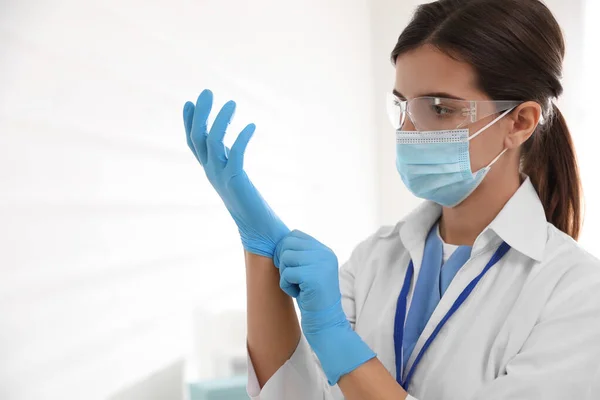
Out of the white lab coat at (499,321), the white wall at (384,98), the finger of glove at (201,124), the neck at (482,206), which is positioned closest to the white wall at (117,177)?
the finger of glove at (201,124)

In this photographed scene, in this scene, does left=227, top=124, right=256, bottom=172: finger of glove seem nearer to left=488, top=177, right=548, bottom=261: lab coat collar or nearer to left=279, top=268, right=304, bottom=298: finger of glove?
left=279, top=268, right=304, bottom=298: finger of glove

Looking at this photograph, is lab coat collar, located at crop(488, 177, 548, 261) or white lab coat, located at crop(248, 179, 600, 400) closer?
white lab coat, located at crop(248, 179, 600, 400)

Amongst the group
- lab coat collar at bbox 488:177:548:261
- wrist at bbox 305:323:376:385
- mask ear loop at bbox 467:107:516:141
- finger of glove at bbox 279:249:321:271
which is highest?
mask ear loop at bbox 467:107:516:141

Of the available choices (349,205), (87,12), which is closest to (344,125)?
(349,205)

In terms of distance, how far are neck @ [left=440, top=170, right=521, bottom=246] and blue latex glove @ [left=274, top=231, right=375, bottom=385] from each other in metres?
0.33

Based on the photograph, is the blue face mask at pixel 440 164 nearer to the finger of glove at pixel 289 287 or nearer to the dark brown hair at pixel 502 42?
the dark brown hair at pixel 502 42

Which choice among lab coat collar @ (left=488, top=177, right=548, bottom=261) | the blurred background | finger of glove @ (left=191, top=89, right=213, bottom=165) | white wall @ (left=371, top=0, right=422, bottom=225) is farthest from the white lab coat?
white wall @ (left=371, top=0, right=422, bottom=225)

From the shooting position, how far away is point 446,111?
4.26 feet

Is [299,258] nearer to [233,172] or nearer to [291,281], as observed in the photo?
[291,281]

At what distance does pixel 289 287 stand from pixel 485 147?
1.65 ft

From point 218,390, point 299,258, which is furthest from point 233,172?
point 218,390

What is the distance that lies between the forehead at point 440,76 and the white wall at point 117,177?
0.64 m

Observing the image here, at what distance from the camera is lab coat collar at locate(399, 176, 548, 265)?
1.24 m

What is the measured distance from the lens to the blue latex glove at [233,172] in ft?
3.74
